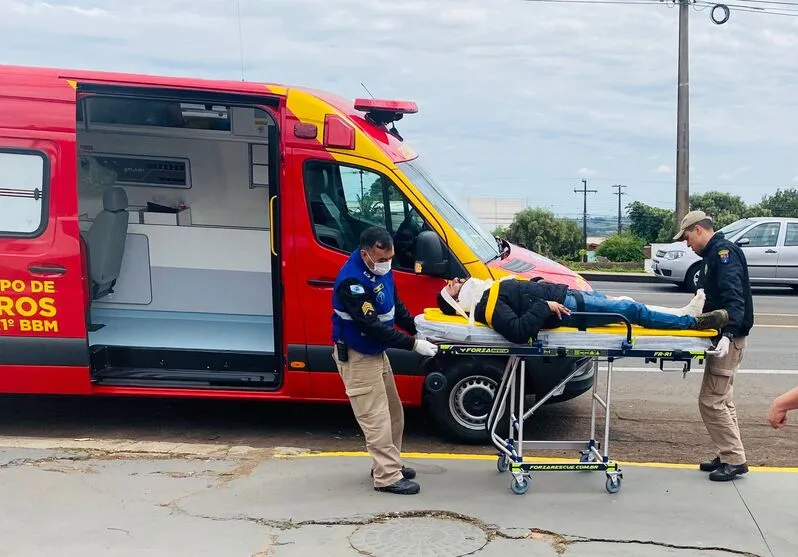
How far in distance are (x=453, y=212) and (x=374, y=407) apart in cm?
205

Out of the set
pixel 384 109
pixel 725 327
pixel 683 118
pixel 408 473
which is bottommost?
pixel 408 473

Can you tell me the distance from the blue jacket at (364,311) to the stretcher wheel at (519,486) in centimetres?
107

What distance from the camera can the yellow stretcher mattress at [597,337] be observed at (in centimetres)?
493

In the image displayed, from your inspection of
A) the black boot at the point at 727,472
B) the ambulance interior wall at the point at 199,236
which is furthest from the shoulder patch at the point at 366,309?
the ambulance interior wall at the point at 199,236

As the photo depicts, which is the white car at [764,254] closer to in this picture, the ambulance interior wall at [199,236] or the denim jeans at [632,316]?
the ambulance interior wall at [199,236]

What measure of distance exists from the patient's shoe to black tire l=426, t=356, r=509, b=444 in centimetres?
153

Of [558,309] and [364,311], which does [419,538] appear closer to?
[364,311]

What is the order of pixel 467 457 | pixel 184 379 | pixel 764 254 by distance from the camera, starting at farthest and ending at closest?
pixel 764 254 → pixel 184 379 → pixel 467 457

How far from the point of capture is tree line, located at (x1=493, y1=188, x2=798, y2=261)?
124 ft

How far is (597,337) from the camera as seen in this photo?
4.94m

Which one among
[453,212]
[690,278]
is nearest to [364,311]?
[453,212]

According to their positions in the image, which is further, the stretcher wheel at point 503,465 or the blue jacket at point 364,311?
the stretcher wheel at point 503,465

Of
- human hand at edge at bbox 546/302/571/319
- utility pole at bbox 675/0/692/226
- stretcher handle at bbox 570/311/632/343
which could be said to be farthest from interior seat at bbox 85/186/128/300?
utility pole at bbox 675/0/692/226

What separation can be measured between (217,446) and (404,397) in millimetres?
1441
